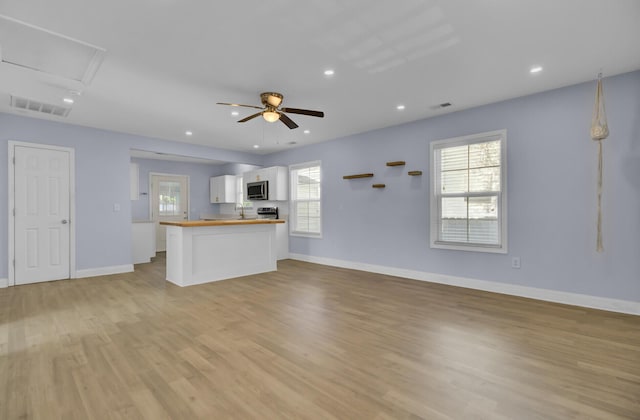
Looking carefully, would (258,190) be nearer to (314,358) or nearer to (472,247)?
(472,247)

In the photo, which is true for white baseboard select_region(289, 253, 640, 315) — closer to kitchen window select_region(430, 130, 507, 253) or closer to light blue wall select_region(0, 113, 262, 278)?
kitchen window select_region(430, 130, 507, 253)

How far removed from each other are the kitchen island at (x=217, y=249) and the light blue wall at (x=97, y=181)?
1.45m

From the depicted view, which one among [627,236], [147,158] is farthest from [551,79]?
[147,158]

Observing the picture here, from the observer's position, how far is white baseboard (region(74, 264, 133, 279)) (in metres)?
5.27

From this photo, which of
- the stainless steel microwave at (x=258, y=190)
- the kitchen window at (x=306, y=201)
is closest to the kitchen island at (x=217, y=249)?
the kitchen window at (x=306, y=201)

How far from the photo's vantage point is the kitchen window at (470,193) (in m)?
4.24

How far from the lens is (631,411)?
1746 millimetres

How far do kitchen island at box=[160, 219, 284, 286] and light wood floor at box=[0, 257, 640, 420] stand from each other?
2.47 ft

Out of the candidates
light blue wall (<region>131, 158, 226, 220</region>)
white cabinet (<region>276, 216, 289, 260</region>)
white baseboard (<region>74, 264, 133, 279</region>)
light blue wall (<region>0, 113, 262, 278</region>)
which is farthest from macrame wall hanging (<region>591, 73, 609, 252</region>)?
light blue wall (<region>131, 158, 226, 220</region>)

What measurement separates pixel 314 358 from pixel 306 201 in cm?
483

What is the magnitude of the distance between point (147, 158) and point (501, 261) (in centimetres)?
845

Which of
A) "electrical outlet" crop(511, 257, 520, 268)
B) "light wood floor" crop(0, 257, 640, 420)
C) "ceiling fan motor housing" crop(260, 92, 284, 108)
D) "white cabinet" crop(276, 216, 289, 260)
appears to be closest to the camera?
"light wood floor" crop(0, 257, 640, 420)

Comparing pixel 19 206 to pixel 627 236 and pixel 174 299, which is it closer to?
pixel 174 299

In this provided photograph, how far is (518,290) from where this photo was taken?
4.04m
